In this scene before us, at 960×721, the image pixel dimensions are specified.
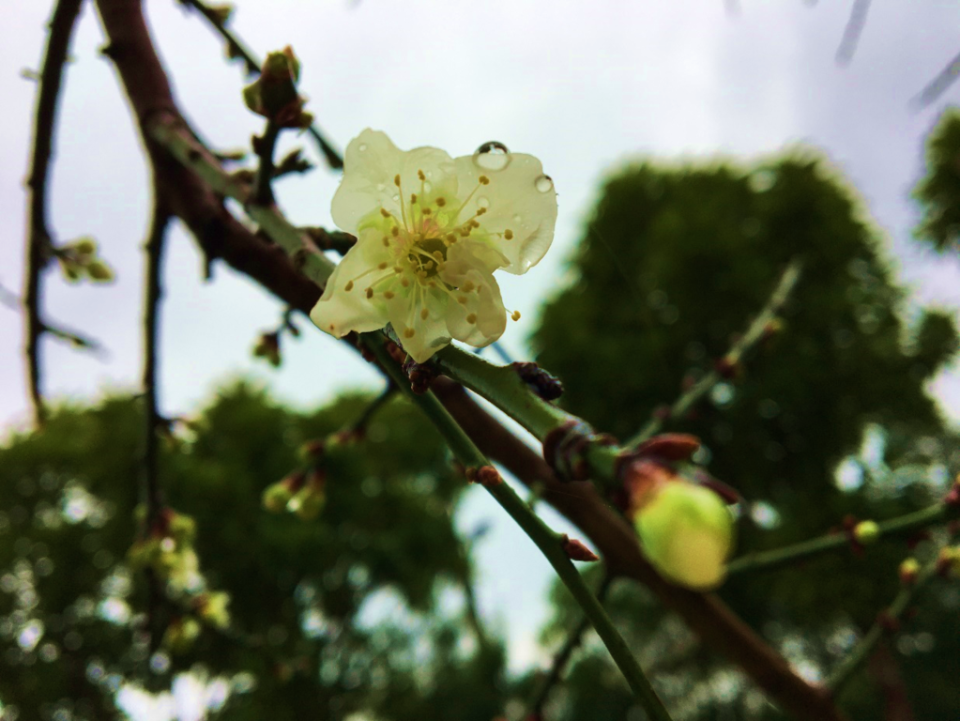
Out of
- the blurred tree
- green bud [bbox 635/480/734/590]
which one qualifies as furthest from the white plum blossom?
the blurred tree

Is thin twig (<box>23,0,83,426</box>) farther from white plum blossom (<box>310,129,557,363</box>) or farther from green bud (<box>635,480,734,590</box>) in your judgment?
green bud (<box>635,480,734,590</box>)

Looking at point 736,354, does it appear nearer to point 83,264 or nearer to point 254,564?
point 83,264

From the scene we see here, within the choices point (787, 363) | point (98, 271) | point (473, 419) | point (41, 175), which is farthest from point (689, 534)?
point (787, 363)

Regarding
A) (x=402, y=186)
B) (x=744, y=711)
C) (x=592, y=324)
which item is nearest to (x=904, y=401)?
(x=592, y=324)

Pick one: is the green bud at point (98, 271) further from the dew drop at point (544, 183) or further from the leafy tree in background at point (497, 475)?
the dew drop at point (544, 183)

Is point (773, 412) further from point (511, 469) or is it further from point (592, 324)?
point (511, 469)

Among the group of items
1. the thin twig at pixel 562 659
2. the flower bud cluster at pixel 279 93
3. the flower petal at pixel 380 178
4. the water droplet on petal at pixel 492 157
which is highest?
the flower bud cluster at pixel 279 93

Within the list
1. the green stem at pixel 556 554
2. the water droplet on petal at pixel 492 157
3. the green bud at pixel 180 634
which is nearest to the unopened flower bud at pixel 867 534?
the green stem at pixel 556 554
